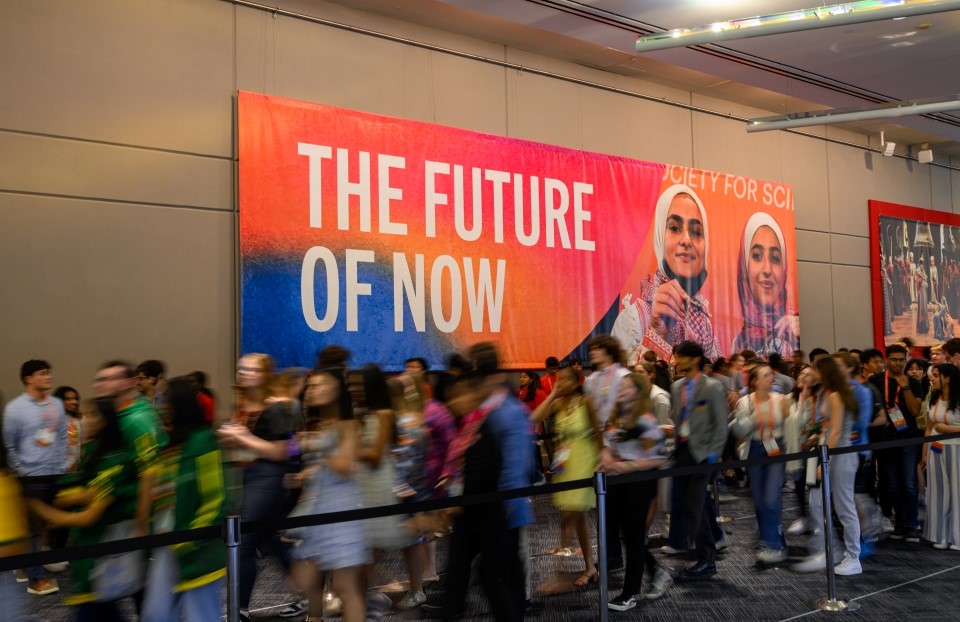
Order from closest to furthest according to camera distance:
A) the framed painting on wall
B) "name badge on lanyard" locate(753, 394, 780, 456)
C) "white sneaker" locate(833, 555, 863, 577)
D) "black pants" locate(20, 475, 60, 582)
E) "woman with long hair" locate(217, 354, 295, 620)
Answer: "woman with long hair" locate(217, 354, 295, 620) < "black pants" locate(20, 475, 60, 582) < "white sneaker" locate(833, 555, 863, 577) < "name badge on lanyard" locate(753, 394, 780, 456) < the framed painting on wall

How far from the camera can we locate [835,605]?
16.9 ft

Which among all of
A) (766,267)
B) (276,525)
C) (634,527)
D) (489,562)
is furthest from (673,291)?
(276,525)

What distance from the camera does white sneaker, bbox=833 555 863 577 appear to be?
591 cm

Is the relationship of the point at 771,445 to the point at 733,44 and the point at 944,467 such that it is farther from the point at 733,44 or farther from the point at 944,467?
the point at 733,44

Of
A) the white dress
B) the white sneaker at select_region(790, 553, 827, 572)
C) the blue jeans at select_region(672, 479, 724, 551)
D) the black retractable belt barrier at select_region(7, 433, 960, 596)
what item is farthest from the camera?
the white dress

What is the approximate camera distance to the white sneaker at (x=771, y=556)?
626 centimetres

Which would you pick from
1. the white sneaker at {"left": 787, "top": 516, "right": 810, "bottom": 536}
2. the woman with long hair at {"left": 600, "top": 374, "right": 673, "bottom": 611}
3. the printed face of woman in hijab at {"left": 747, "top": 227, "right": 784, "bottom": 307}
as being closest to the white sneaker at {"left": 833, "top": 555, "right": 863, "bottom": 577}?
the white sneaker at {"left": 787, "top": 516, "right": 810, "bottom": 536}

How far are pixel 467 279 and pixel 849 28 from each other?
501 cm

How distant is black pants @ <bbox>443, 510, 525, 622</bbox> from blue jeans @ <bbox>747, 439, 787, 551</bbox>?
293 centimetres

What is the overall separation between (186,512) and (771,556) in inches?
174

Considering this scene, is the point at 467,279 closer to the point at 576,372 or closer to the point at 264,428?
the point at 576,372

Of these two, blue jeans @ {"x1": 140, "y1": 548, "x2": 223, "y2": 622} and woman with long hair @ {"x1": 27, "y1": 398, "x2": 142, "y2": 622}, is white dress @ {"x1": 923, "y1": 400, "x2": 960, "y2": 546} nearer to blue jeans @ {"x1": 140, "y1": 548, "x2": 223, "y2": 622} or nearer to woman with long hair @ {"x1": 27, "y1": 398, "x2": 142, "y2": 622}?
blue jeans @ {"x1": 140, "y1": 548, "x2": 223, "y2": 622}

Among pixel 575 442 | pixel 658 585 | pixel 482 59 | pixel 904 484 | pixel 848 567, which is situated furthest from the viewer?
pixel 482 59

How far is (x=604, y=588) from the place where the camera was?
432 cm
